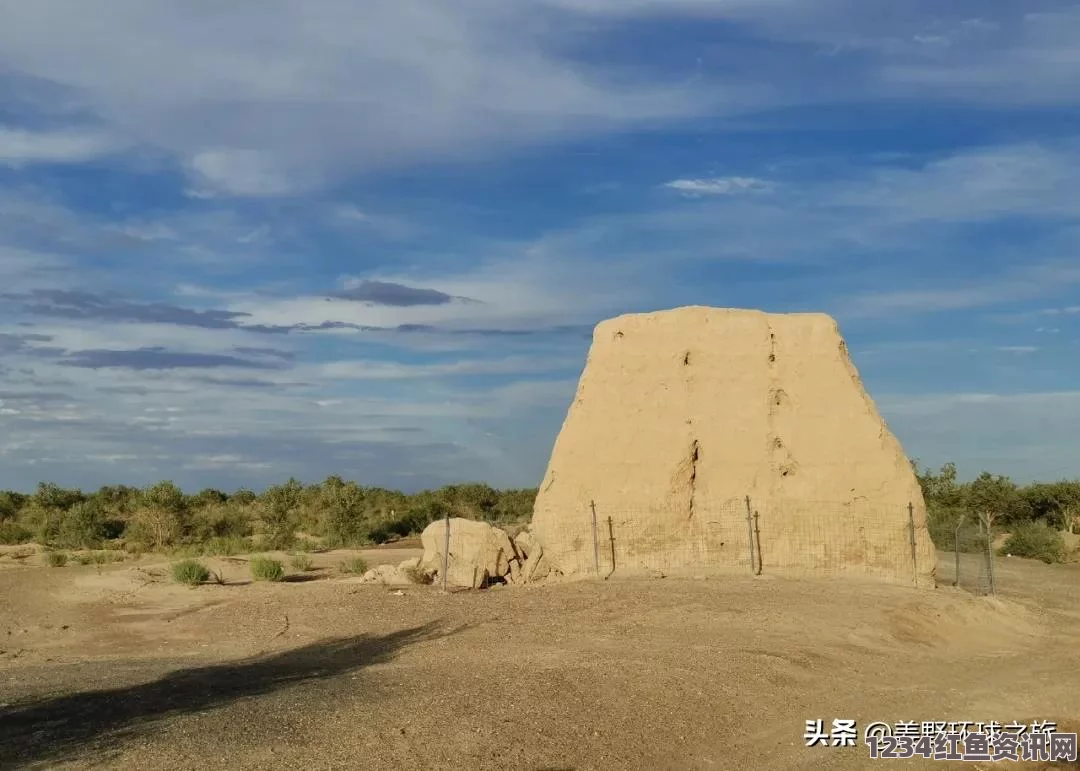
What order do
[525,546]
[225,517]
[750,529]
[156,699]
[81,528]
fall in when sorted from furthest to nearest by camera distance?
[225,517] < [81,528] < [525,546] < [750,529] < [156,699]

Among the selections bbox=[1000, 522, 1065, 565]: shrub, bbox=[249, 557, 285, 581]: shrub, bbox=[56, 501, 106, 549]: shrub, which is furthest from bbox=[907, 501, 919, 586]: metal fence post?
bbox=[56, 501, 106, 549]: shrub

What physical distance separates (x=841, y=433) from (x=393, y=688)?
11.6 m

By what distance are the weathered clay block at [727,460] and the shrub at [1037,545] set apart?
1432 centimetres

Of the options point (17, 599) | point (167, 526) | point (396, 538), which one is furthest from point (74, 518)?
point (17, 599)

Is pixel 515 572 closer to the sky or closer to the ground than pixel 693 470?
closer to the ground

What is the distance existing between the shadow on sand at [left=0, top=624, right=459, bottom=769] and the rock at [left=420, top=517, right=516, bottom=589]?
4974 mm

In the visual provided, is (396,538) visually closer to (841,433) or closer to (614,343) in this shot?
(614,343)

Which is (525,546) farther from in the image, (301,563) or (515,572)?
(301,563)

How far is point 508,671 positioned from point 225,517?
28503mm

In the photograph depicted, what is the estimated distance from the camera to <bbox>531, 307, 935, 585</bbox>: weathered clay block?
62.3 ft

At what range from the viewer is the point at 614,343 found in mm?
21250

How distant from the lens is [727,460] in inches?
778

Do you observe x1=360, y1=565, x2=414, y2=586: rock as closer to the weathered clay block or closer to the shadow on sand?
the weathered clay block

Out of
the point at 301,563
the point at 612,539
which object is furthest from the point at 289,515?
the point at 612,539
